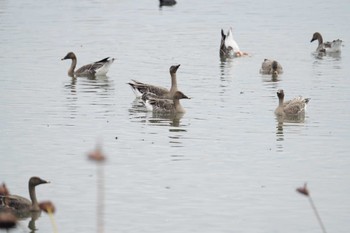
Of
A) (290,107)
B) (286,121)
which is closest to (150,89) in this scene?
(290,107)

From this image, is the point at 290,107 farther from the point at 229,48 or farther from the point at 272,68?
the point at 229,48

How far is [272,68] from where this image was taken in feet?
80.3

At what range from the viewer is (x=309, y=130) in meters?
17.9

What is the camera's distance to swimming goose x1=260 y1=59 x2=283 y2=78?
24.3 m

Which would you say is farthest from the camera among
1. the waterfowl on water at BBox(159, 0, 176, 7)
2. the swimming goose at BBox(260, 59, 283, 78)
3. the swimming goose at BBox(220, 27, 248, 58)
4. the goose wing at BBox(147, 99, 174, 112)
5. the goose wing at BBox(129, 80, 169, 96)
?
the waterfowl on water at BBox(159, 0, 176, 7)

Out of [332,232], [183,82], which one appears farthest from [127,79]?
[332,232]

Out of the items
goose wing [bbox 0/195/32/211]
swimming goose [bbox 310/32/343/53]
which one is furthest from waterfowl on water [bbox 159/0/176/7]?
goose wing [bbox 0/195/32/211]

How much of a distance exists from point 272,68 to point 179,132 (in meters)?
7.33

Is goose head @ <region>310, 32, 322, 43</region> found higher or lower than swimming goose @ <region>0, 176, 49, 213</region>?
higher

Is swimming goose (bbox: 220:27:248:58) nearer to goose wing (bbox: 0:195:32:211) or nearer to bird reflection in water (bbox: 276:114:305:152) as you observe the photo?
bird reflection in water (bbox: 276:114:305:152)

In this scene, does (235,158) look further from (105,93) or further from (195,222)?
(105,93)

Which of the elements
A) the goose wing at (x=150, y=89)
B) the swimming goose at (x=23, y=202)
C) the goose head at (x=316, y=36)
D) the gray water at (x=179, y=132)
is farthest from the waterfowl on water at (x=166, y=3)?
the swimming goose at (x=23, y=202)

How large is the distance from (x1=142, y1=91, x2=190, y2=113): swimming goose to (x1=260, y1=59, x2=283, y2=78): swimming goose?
505cm

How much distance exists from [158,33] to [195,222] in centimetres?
2172
